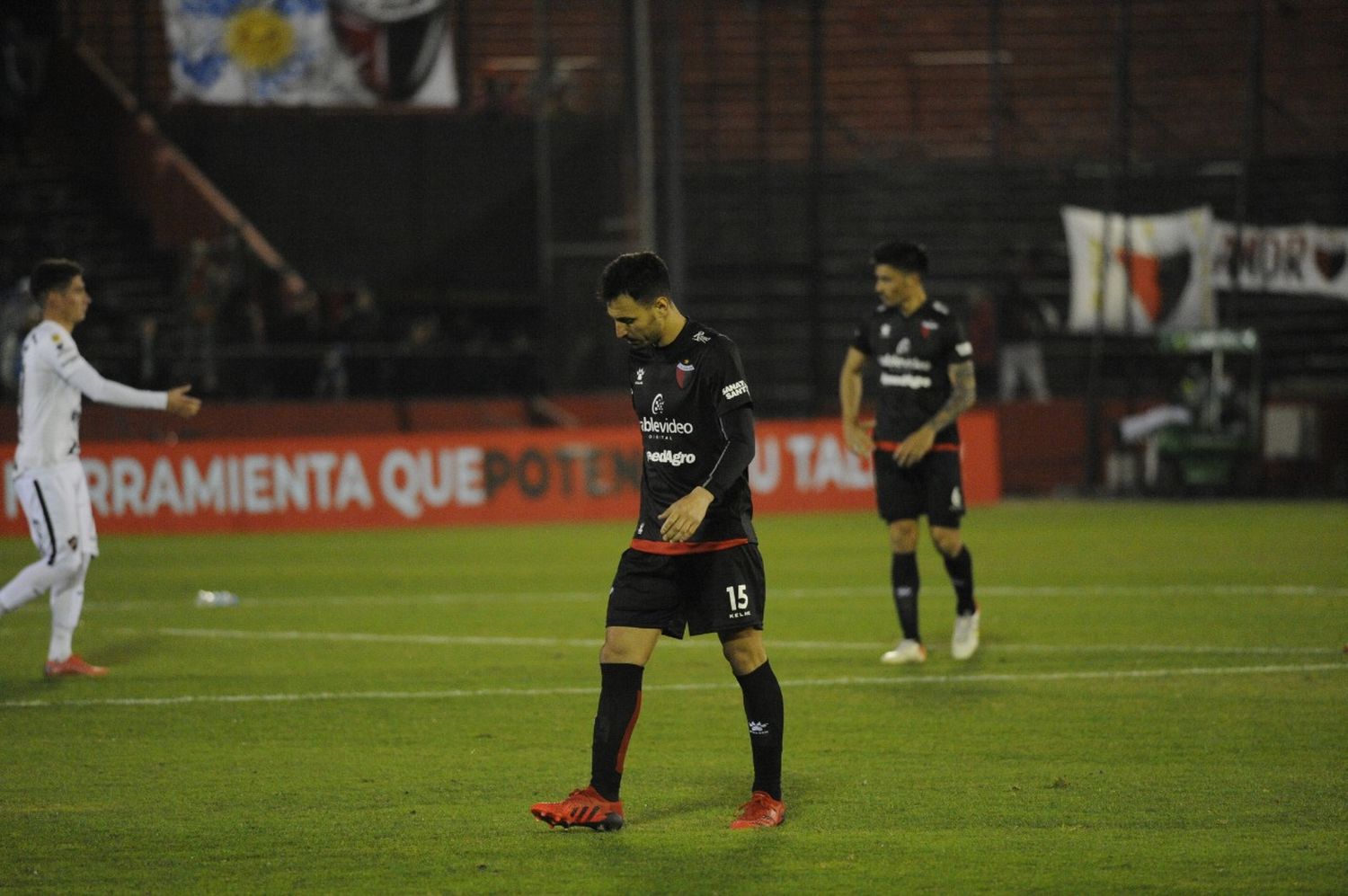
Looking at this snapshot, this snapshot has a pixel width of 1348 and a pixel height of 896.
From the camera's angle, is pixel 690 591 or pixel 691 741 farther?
pixel 691 741

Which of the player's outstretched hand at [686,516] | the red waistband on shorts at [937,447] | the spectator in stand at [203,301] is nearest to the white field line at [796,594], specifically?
the red waistband on shorts at [937,447]

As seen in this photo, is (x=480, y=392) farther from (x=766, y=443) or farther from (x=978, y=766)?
(x=978, y=766)

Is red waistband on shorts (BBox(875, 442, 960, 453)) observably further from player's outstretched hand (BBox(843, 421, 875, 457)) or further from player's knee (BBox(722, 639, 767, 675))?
player's knee (BBox(722, 639, 767, 675))

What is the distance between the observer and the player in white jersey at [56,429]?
10461 millimetres

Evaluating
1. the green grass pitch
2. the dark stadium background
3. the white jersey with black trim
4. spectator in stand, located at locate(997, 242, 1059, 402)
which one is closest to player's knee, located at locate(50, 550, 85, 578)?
the white jersey with black trim

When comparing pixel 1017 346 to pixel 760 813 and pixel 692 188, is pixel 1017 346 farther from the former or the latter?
pixel 760 813

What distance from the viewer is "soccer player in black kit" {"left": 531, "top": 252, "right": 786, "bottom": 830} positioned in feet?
22.3

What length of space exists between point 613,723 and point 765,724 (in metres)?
0.58

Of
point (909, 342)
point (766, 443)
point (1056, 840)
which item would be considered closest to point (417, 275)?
point (766, 443)

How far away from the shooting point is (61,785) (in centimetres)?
780

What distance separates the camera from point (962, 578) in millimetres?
11125

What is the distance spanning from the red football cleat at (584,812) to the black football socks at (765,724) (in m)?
0.56

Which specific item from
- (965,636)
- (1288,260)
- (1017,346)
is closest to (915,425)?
(965,636)

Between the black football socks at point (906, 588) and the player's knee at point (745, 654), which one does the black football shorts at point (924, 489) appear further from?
the player's knee at point (745, 654)
